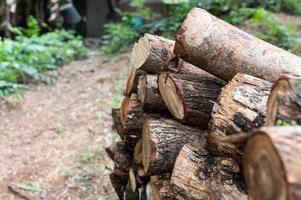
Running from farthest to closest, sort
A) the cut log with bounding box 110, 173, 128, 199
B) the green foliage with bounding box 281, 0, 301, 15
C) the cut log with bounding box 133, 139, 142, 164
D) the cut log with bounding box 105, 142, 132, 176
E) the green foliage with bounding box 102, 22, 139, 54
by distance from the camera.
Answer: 1. the green foliage with bounding box 102, 22, 139, 54
2. the green foliage with bounding box 281, 0, 301, 15
3. the cut log with bounding box 110, 173, 128, 199
4. the cut log with bounding box 105, 142, 132, 176
5. the cut log with bounding box 133, 139, 142, 164

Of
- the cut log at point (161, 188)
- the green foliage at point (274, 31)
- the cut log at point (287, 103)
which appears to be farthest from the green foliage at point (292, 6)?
the cut log at point (287, 103)

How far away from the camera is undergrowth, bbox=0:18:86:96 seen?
607 cm

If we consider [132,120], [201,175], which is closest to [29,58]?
[132,120]

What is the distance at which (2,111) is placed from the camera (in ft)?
17.4

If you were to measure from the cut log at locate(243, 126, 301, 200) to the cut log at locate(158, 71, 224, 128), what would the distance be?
0.92m

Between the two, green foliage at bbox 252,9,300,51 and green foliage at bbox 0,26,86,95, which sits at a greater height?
green foliage at bbox 252,9,300,51

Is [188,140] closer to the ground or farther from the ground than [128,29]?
farther from the ground

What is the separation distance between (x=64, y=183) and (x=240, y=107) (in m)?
2.16

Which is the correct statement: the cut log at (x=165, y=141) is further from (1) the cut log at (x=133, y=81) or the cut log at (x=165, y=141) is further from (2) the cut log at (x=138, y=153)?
(1) the cut log at (x=133, y=81)

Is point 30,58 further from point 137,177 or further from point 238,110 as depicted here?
point 238,110

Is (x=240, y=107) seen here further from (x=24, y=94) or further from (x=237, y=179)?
(x=24, y=94)

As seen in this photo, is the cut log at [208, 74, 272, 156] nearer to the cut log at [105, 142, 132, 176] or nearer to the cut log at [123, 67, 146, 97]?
the cut log at [123, 67, 146, 97]

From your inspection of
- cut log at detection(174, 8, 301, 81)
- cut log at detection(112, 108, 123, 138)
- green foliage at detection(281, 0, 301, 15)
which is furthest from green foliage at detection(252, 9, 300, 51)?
cut log at detection(174, 8, 301, 81)

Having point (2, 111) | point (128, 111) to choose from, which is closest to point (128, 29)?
point (2, 111)
